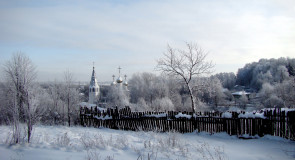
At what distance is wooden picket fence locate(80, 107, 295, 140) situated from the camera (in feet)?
29.1

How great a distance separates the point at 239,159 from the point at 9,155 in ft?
21.5

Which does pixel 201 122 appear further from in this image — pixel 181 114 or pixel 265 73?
pixel 265 73

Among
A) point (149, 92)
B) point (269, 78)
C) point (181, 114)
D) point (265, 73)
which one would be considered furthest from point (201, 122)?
point (265, 73)

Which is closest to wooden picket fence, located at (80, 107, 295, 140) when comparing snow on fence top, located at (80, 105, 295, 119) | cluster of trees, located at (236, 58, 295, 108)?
snow on fence top, located at (80, 105, 295, 119)

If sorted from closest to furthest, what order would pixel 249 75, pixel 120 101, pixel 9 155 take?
pixel 9 155, pixel 120 101, pixel 249 75

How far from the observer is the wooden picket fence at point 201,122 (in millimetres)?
8883

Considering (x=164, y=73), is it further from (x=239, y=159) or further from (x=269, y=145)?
(x=239, y=159)

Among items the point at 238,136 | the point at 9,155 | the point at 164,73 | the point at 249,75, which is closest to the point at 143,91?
the point at 164,73

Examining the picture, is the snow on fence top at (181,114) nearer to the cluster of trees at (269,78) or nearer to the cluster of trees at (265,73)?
the cluster of trees at (269,78)

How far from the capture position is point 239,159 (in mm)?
6051

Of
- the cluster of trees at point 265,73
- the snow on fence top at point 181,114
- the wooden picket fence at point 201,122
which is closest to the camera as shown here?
the wooden picket fence at point 201,122

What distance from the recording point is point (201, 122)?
10922 millimetres

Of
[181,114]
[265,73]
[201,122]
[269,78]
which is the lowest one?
[201,122]

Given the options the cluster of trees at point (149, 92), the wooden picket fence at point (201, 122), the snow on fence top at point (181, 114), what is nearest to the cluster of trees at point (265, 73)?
the cluster of trees at point (149, 92)
